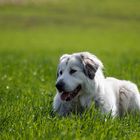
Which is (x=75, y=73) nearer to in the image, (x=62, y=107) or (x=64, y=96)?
(x=64, y=96)

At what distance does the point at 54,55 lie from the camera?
2966 centimetres

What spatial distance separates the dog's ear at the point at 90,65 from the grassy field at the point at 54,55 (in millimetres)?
684

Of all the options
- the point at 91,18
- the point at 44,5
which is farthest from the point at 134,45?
the point at 44,5

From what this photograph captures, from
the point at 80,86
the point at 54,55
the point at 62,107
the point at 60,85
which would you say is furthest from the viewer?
the point at 54,55

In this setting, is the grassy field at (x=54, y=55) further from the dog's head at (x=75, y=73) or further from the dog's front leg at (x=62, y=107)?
the dog's head at (x=75, y=73)

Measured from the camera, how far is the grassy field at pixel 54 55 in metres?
6.97

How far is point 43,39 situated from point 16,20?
12.0m

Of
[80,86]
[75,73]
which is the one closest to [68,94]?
[80,86]

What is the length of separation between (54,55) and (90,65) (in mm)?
21206

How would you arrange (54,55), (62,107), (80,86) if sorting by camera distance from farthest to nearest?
(54,55), (62,107), (80,86)

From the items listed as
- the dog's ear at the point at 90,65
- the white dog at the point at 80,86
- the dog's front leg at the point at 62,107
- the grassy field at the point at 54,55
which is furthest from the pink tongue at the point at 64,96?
the dog's ear at the point at 90,65

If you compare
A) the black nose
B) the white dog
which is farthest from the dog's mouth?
the black nose

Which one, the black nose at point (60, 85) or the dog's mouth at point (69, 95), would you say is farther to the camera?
the dog's mouth at point (69, 95)

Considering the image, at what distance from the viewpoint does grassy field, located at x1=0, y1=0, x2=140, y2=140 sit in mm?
6969
